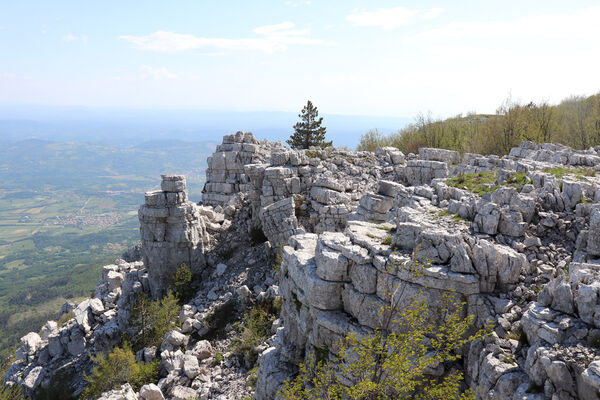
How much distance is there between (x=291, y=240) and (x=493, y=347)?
12469 millimetres

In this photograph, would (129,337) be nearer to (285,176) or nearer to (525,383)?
(285,176)

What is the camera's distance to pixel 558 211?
16.0 m

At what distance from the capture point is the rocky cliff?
11508 mm

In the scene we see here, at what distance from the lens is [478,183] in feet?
73.7

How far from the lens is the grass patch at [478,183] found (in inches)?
804

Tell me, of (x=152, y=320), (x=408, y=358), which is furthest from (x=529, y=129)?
(x=152, y=320)

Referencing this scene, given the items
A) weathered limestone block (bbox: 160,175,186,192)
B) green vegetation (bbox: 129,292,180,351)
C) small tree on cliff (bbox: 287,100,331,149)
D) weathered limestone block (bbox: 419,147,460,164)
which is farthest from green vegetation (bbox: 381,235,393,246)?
small tree on cliff (bbox: 287,100,331,149)

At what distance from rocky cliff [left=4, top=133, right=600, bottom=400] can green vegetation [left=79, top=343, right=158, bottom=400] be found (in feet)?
3.31

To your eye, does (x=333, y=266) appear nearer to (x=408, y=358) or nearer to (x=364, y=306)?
(x=364, y=306)

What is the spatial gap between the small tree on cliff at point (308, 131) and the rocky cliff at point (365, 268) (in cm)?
1827

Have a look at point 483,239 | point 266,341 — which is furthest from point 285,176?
point 483,239

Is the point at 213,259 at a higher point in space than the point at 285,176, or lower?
lower

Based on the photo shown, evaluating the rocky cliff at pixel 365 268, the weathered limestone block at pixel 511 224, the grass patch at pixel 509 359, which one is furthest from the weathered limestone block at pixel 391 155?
the grass patch at pixel 509 359

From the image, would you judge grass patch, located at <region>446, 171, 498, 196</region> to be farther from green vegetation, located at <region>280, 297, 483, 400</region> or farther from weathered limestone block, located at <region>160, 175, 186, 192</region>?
weathered limestone block, located at <region>160, 175, 186, 192</region>
